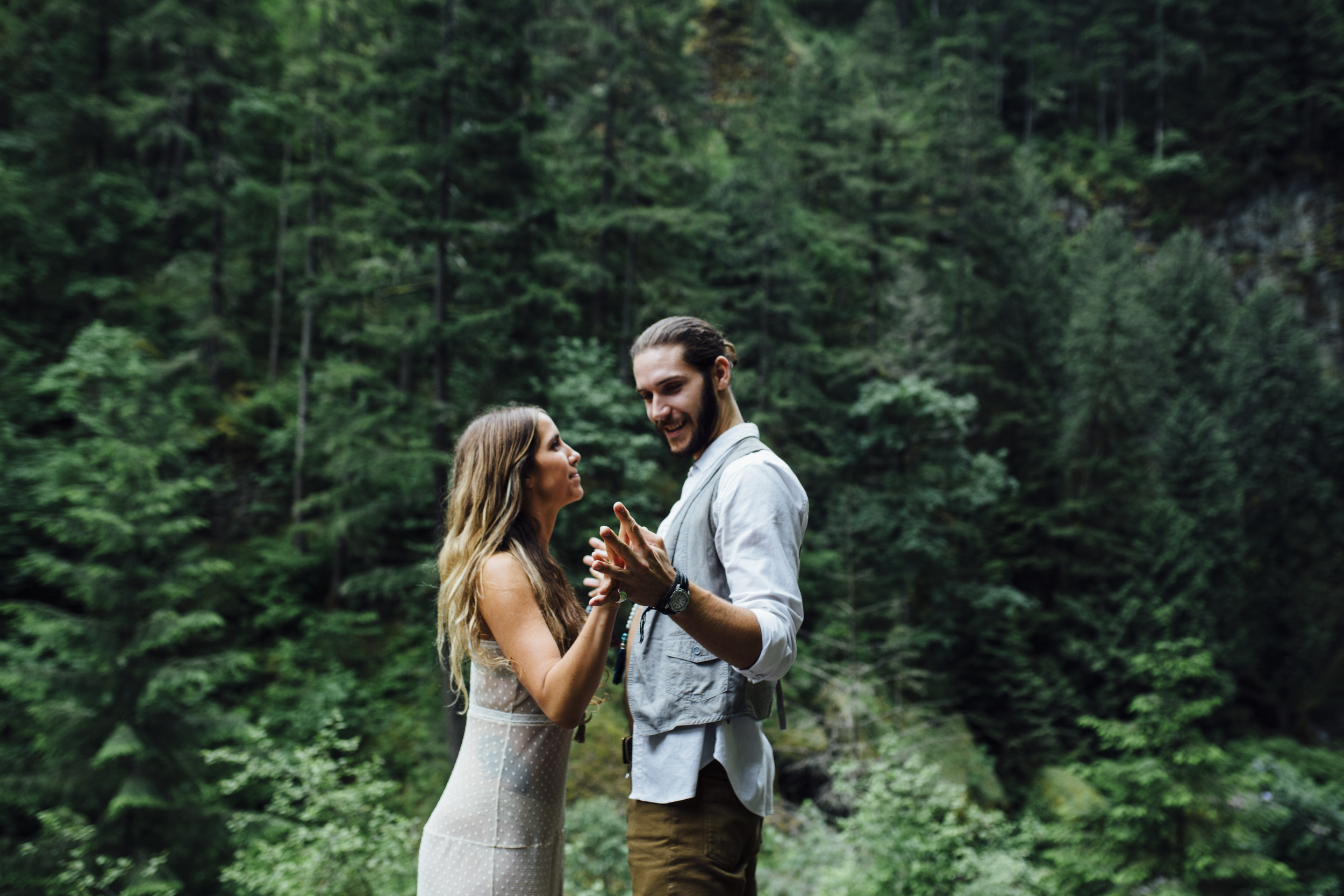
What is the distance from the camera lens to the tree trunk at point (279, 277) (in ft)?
52.3

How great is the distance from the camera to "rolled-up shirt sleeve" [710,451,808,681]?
5.24ft

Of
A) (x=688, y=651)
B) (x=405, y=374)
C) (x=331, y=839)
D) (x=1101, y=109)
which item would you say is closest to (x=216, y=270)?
(x=405, y=374)

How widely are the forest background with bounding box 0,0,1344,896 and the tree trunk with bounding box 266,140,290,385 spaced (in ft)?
0.84

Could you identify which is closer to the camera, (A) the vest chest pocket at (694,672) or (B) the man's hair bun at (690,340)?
(A) the vest chest pocket at (694,672)

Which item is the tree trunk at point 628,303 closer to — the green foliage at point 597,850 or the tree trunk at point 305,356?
the tree trunk at point 305,356

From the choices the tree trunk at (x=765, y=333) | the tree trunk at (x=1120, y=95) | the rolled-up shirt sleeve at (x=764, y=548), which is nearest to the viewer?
the rolled-up shirt sleeve at (x=764, y=548)

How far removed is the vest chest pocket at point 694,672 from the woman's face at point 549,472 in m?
0.59

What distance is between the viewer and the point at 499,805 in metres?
1.98

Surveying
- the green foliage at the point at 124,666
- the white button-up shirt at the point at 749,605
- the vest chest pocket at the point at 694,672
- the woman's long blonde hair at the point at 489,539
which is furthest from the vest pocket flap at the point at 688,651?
the green foliage at the point at 124,666

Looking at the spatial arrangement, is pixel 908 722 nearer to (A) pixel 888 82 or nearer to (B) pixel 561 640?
(B) pixel 561 640

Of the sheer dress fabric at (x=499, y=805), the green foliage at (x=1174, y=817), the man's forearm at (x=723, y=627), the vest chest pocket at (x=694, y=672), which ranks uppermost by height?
the man's forearm at (x=723, y=627)

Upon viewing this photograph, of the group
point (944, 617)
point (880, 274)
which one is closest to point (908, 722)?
point (944, 617)

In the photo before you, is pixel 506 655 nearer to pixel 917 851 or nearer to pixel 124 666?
pixel 917 851

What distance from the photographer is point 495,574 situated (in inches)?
77.8
